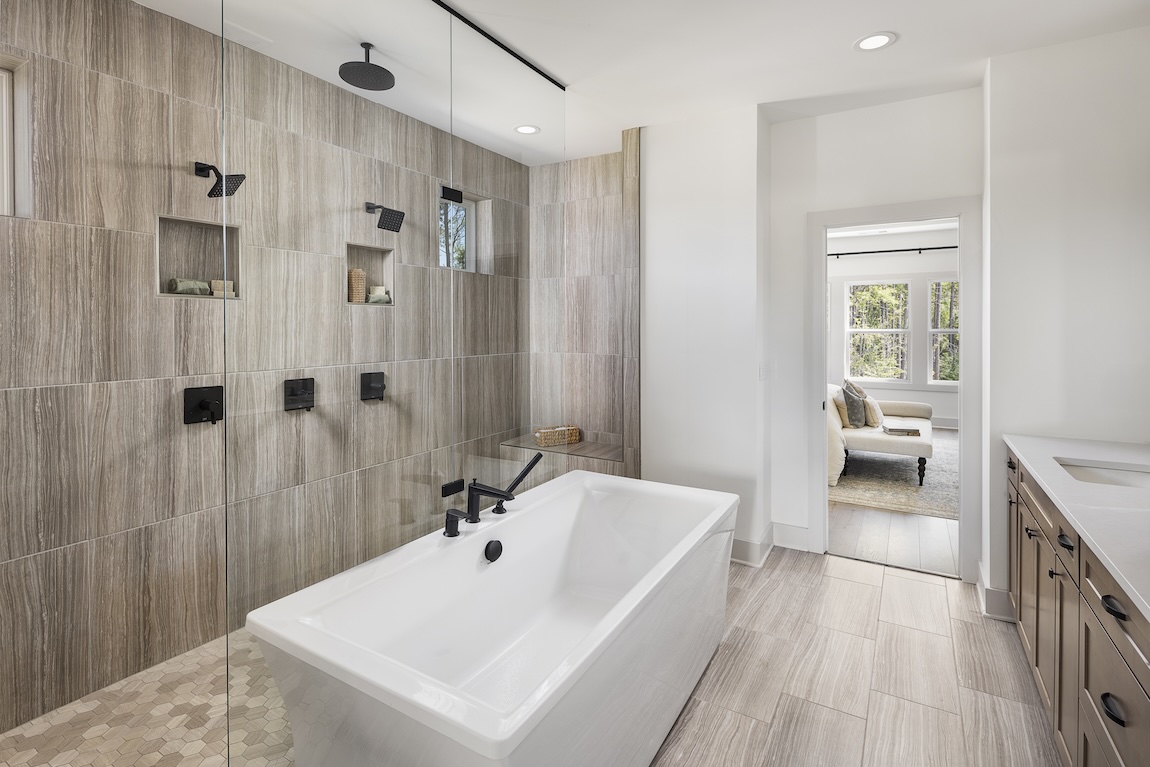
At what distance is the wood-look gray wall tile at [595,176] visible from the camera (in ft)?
12.7

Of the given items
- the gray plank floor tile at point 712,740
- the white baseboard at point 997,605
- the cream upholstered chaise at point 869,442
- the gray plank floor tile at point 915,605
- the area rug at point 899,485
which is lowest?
the gray plank floor tile at point 712,740

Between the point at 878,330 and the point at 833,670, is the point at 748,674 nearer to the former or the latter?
the point at 833,670

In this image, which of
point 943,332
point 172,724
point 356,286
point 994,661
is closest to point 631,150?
point 356,286

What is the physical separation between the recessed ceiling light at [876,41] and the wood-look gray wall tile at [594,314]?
5.94 ft

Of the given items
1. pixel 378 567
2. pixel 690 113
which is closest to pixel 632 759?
pixel 378 567

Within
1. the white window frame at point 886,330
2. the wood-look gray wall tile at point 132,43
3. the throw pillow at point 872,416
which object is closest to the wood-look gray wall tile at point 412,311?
the wood-look gray wall tile at point 132,43

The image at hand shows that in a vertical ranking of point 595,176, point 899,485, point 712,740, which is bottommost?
point 712,740

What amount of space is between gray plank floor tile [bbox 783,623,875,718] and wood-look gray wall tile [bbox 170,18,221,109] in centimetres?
335

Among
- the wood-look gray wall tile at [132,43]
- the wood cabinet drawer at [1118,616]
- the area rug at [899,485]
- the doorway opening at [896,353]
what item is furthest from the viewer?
the doorway opening at [896,353]

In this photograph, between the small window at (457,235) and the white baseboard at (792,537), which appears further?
the white baseboard at (792,537)

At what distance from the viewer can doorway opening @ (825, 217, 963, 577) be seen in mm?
5141

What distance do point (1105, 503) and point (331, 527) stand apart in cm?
233

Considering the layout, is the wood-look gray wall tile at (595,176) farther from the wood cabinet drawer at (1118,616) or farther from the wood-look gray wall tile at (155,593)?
the wood cabinet drawer at (1118,616)

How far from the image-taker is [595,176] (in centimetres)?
393
